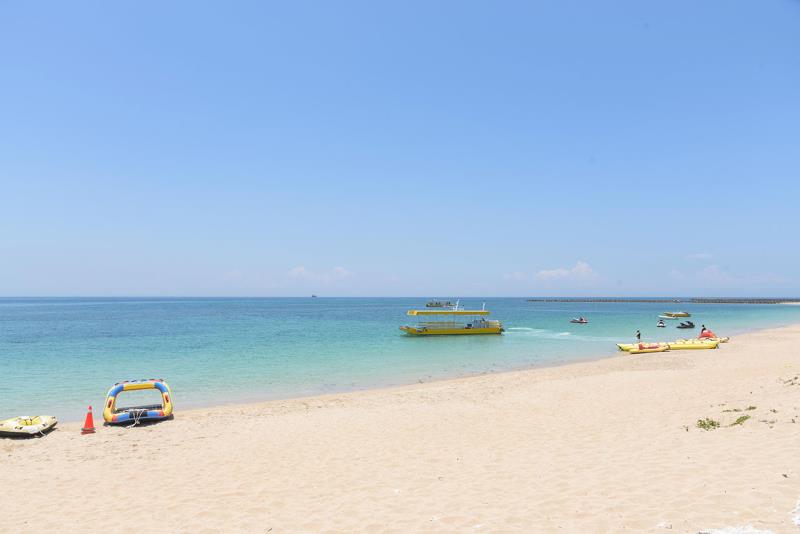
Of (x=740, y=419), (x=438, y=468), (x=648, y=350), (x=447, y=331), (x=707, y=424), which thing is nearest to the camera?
(x=438, y=468)

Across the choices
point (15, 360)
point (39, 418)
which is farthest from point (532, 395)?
point (15, 360)

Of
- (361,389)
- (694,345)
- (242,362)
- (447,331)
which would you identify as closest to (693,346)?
(694,345)

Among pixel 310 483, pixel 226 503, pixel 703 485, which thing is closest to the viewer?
pixel 703 485

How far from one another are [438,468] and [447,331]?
4180cm

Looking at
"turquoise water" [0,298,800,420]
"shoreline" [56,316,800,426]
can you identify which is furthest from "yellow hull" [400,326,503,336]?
"shoreline" [56,316,800,426]

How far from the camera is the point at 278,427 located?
14508 mm

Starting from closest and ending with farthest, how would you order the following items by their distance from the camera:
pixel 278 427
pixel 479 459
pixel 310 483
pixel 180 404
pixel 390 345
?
pixel 310 483 < pixel 479 459 < pixel 278 427 < pixel 180 404 < pixel 390 345

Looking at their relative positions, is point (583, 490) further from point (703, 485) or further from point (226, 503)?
point (226, 503)

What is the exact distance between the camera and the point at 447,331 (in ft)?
169

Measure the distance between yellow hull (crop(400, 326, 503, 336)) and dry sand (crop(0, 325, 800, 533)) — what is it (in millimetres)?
32556

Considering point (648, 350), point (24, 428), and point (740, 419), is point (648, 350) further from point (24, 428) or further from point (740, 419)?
point (24, 428)

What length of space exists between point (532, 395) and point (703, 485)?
11170 millimetres

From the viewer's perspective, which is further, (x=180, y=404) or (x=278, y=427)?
(x=180, y=404)

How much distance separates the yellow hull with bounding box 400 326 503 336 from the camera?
165 ft
